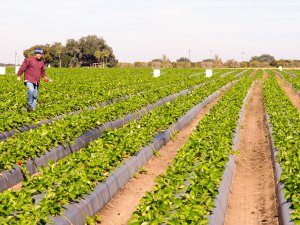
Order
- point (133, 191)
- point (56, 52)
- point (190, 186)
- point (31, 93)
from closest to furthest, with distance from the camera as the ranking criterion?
point (190, 186) < point (133, 191) < point (31, 93) < point (56, 52)

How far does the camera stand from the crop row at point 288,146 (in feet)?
21.5

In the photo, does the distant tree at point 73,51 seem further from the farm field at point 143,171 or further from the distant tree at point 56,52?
the farm field at point 143,171

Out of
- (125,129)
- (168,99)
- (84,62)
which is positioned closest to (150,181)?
(125,129)

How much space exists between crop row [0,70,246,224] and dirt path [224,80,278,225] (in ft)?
7.29

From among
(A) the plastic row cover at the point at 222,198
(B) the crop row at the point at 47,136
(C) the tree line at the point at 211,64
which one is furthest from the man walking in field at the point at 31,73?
(C) the tree line at the point at 211,64

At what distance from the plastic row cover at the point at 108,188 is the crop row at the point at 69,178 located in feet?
0.34

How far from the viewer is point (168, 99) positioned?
21.0 meters

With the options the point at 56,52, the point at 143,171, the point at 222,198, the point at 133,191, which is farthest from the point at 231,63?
the point at 222,198

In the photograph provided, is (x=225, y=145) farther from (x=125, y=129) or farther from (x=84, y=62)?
(x=84, y=62)

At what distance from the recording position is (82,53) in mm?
107938

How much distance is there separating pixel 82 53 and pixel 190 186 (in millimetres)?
104051

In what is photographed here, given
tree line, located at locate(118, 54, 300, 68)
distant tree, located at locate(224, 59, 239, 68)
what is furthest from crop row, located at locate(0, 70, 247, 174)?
distant tree, located at locate(224, 59, 239, 68)

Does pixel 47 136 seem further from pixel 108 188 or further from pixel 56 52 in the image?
pixel 56 52

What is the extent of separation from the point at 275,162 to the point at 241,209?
91.6 inches
